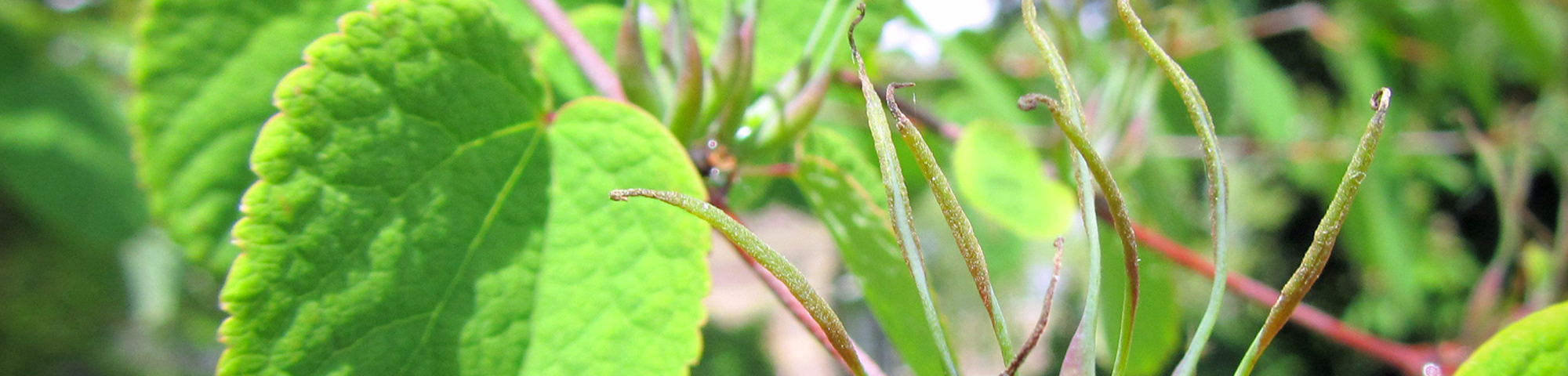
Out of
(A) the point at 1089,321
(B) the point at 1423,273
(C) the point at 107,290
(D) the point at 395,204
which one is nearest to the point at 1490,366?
(A) the point at 1089,321

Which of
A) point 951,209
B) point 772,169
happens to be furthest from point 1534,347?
point 772,169

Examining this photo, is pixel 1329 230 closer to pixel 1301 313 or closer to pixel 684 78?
pixel 684 78

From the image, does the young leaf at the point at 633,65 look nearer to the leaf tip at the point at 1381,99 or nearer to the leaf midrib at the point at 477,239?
the leaf midrib at the point at 477,239

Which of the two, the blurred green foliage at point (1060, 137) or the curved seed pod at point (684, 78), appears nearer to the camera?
the curved seed pod at point (684, 78)

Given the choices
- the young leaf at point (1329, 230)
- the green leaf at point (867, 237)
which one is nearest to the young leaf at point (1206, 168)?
the young leaf at point (1329, 230)

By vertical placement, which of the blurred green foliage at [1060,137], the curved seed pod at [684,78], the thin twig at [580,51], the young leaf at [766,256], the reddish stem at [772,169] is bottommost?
the young leaf at [766,256]

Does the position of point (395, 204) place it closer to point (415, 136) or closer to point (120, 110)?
point (415, 136)

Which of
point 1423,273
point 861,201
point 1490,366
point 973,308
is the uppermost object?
point 973,308
